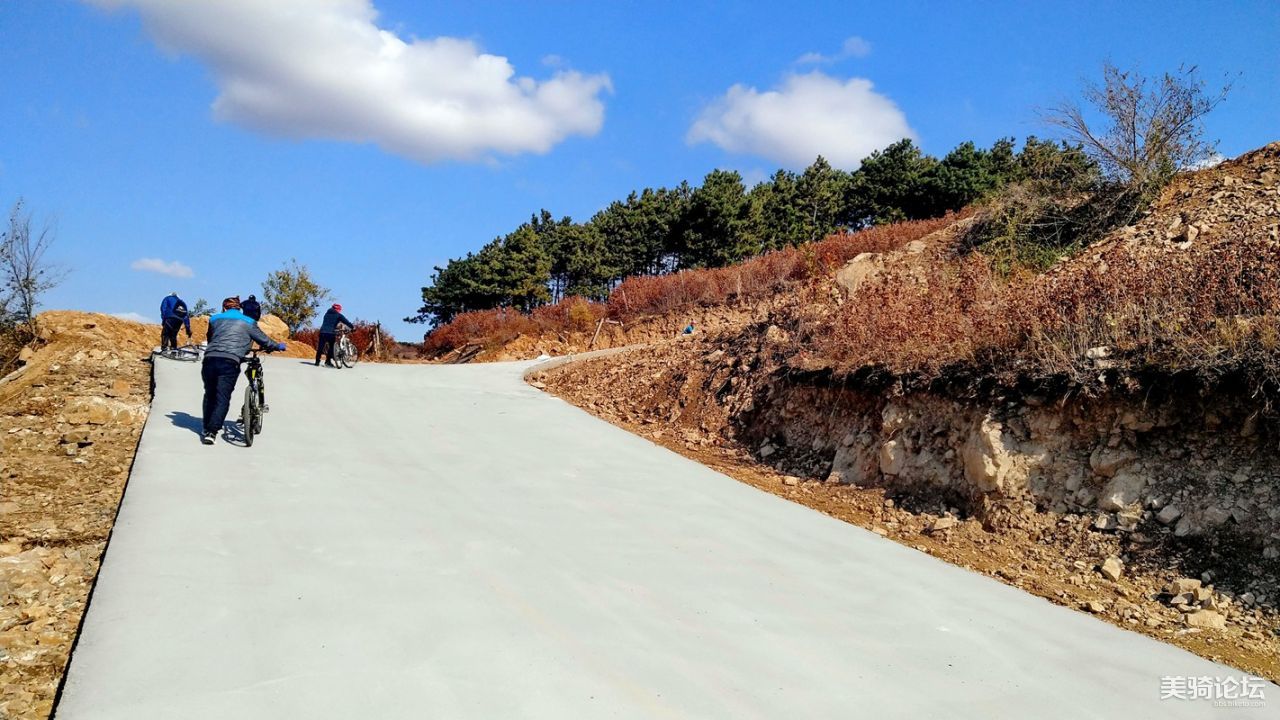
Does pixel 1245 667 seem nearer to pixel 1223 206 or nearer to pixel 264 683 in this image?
pixel 264 683

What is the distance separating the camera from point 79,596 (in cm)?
462

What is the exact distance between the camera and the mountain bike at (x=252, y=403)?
28.2 ft

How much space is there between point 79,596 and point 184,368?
36.3 ft

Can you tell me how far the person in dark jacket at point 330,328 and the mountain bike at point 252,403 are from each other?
26.2 feet

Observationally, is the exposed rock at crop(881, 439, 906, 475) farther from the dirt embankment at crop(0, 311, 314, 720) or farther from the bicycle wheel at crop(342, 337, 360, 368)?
the bicycle wheel at crop(342, 337, 360, 368)

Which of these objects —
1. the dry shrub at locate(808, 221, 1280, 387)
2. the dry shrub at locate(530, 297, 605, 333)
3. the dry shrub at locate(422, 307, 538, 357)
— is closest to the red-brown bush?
the dry shrub at locate(422, 307, 538, 357)

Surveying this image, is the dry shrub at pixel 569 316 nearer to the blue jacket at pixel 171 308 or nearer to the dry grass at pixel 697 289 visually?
the dry grass at pixel 697 289

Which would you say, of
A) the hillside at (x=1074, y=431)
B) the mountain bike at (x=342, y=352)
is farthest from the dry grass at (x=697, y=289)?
the mountain bike at (x=342, y=352)

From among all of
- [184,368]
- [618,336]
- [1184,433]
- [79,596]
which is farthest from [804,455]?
[618,336]

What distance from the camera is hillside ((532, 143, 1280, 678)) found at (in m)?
5.99

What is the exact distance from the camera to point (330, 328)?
17266 millimetres

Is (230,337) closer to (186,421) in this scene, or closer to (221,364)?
(221,364)

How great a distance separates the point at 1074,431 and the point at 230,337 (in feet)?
32.1

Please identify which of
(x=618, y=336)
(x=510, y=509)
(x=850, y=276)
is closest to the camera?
(x=510, y=509)
